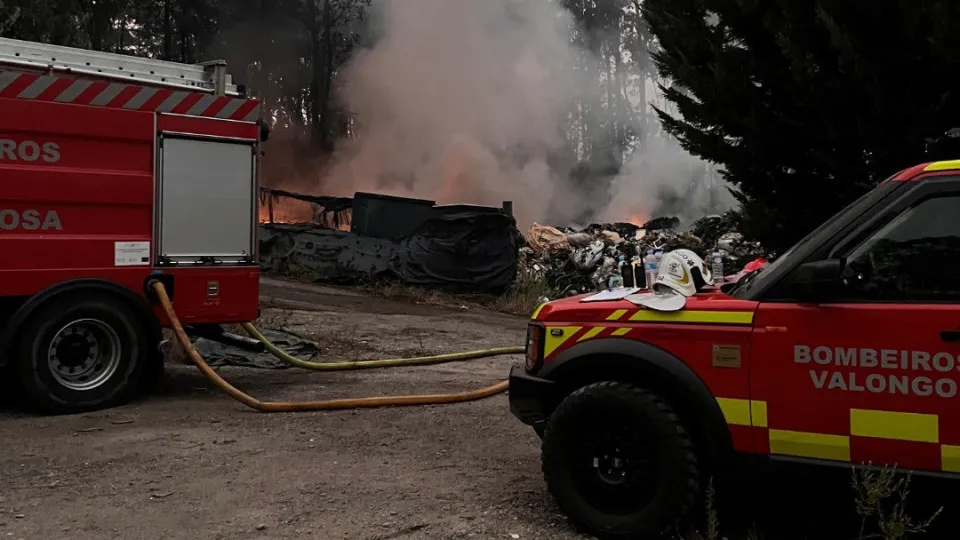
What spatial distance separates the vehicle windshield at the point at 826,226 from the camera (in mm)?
3344

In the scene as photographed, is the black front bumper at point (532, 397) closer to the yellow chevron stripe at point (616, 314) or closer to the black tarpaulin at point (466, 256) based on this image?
the yellow chevron stripe at point (616, 314)

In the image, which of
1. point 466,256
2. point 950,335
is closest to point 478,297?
point 466,256

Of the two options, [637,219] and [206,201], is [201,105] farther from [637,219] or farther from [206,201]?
[637,219]

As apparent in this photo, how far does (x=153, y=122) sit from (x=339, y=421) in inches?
110

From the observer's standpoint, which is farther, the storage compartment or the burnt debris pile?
the burnt debris pile

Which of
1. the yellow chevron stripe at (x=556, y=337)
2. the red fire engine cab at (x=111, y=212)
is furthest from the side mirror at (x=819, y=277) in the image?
the red fire engine cab at (x=111, y=212)

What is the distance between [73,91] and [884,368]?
5648mm

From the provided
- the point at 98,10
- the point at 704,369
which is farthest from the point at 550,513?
the point at 98,10

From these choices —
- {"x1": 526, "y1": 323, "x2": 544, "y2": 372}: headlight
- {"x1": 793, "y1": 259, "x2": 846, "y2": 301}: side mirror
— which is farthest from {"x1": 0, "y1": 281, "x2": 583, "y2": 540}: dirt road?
{"x1": 793, "y1": 259, "x2": 846, "y2": 301}: side mirror

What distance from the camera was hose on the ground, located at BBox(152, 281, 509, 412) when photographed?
6000 millimetres

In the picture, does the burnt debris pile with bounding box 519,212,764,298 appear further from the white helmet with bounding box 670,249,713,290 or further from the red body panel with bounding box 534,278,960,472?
the red body panel with bounding box 534,278,960,472

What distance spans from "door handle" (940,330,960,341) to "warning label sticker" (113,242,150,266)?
542cm

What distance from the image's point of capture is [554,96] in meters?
32.3

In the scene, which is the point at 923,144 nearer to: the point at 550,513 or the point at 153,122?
the point at 550,513
